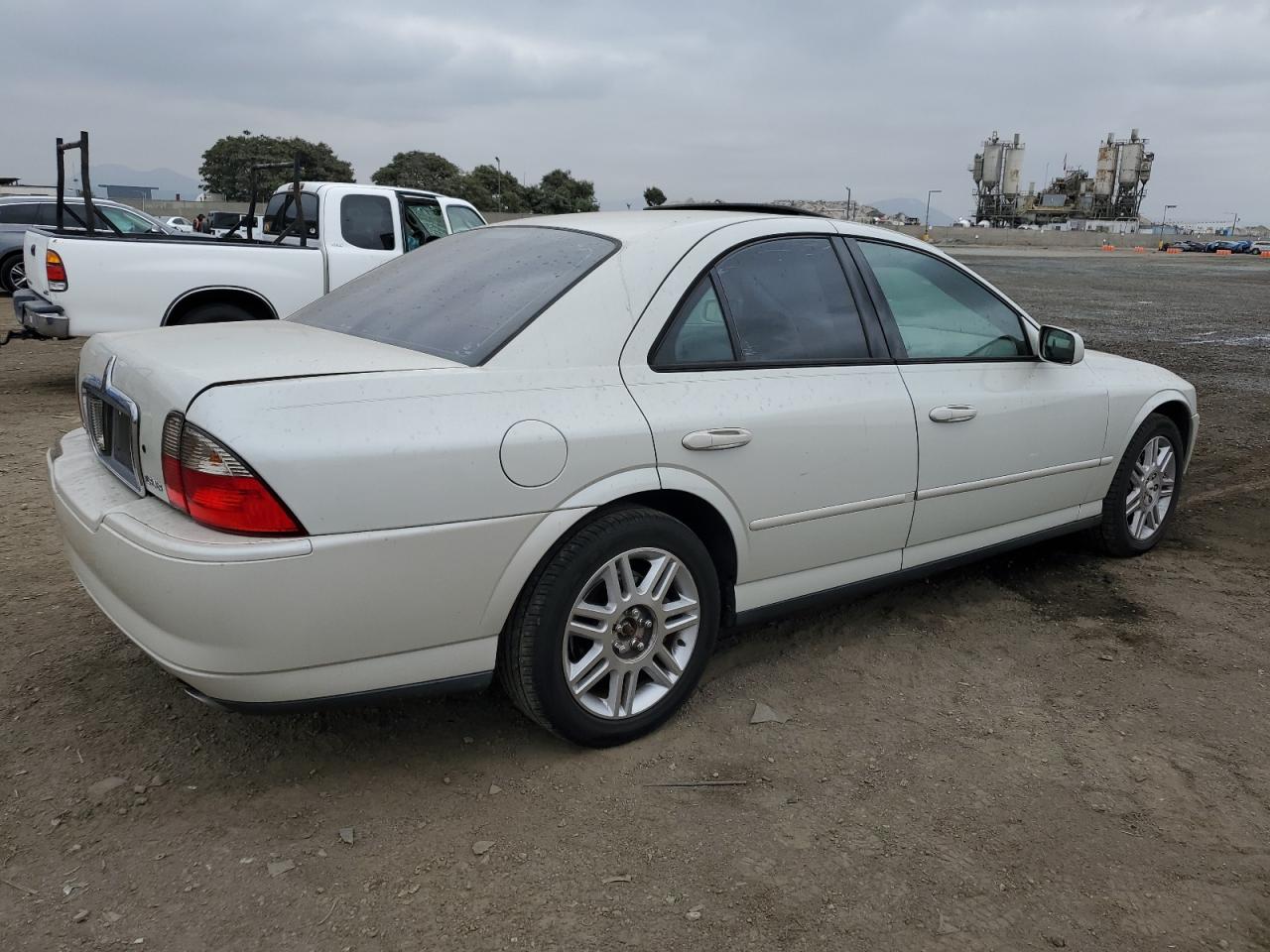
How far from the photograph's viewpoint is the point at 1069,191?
13138 cm

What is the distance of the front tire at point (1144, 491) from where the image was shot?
4594mm

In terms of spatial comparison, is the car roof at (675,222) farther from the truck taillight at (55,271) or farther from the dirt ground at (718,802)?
the truck taillight at (55,271)

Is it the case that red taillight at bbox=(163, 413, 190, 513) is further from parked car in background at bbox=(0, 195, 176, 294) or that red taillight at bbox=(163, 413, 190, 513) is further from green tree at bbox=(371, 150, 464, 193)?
green tree at bbox=(371, 150, 464, 193)

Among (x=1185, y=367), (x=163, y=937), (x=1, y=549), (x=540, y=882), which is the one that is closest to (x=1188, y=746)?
(x=540, y=882)

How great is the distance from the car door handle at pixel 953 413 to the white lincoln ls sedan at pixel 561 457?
1 centimetres

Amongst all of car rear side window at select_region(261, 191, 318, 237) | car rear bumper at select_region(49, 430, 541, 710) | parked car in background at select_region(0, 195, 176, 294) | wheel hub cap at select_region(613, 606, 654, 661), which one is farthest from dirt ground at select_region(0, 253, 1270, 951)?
parked car in background at select_region(0, 195, 176, 294)

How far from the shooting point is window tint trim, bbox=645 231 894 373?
9.86 feet

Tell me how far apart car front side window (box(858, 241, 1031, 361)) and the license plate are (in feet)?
8.23

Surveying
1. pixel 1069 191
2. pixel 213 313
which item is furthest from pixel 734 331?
pixel 1069 191

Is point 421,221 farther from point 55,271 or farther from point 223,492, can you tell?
point 223,492

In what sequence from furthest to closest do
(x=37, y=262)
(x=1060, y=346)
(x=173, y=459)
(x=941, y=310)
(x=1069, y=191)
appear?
(x=1069, y=191)
(x=37, y=262)
(x=1060, y=346)
(x=941, y=310)
(x=173, y=459)

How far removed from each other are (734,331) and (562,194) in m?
72.4

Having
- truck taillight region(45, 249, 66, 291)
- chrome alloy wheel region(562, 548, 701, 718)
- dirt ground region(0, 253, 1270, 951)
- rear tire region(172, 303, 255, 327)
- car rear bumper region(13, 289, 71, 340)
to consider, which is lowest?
dirt ground region(0, 253, 1270, 951)

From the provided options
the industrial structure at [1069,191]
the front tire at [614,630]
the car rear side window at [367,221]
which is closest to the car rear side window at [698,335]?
the front tire at [614,630]
